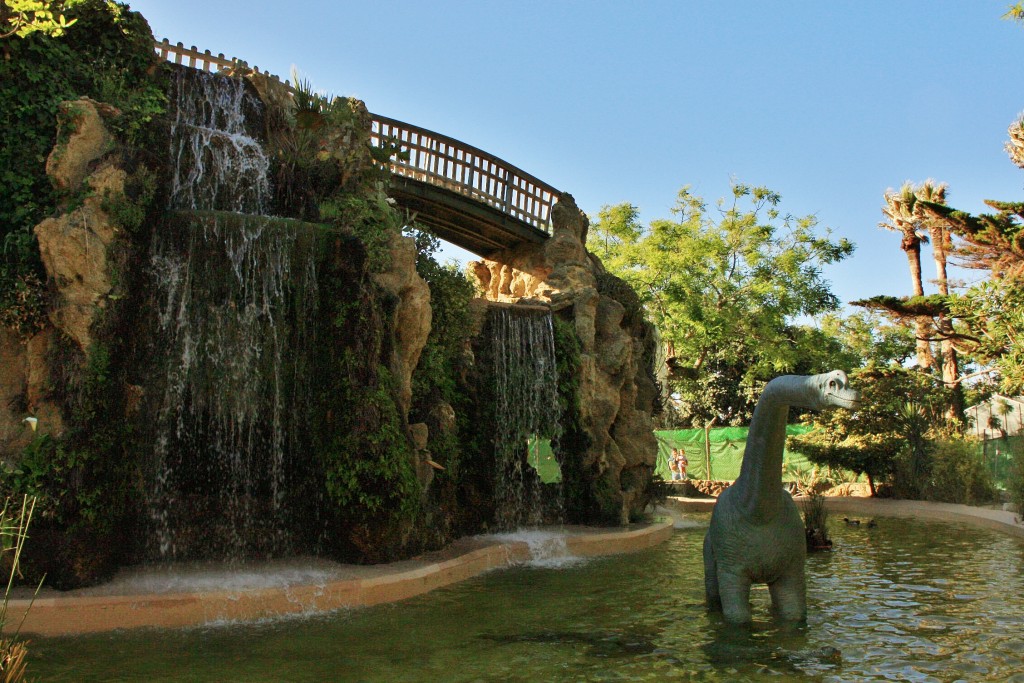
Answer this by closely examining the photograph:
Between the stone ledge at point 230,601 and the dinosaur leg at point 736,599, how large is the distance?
3.31 m

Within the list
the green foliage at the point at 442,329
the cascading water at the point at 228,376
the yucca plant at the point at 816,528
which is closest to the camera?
the cascading water at the point at 228,376

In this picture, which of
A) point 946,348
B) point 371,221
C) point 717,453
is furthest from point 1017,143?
point 371,221

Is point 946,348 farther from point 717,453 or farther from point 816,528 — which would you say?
point 816,528

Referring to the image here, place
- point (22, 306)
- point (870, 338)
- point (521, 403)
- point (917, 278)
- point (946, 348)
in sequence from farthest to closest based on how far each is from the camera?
point (870, 338) → point (917, 278) → point (946, 348) → point (521, 403) → point (22, 306)

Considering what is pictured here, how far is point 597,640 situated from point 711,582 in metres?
1.56

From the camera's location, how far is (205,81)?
13.5 meters

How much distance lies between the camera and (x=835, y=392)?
213 inches

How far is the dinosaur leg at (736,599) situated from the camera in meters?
6.94

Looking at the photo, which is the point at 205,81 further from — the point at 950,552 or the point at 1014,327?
the point at 1014,327

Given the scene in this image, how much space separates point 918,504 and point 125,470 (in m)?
16.6

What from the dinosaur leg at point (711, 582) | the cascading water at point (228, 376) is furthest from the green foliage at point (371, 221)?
the dinosaur leg at point (711, 582)

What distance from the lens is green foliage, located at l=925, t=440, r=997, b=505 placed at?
63.6 feet

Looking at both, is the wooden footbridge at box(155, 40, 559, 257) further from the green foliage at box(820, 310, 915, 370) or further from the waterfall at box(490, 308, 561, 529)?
the green foliage at box(820, 310, 915, 370)

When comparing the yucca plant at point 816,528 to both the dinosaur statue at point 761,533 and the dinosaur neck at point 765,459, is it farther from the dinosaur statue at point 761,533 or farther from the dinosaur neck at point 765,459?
the dinosaur neck at point 765,459
